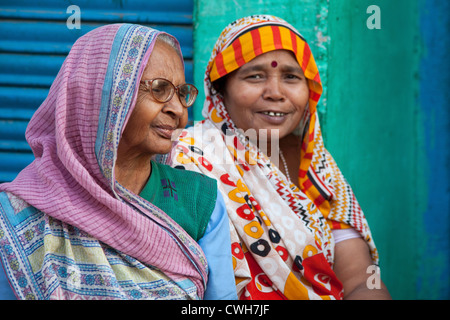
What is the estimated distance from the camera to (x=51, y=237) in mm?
1673

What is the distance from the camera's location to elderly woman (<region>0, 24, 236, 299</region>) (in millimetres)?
1669

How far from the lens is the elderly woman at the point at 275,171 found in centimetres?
236

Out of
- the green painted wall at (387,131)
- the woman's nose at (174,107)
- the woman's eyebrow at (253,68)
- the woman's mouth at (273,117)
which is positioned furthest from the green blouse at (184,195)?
the green painted wall at (387,131)

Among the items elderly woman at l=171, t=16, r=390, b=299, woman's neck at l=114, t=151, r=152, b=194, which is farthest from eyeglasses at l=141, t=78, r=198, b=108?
elderly woman at l=171, t=16, r=390, b=299

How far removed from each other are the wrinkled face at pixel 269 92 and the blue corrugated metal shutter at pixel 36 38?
854 millimetres

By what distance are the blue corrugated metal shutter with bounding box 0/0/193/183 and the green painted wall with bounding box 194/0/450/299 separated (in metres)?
1.13

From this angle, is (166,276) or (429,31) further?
(429,31)

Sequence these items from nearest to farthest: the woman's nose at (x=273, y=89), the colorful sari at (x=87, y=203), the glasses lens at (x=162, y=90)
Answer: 1. the colorful sari at (x=87, y=203)
2. the glasses lens at (x=162, y=90)
3. the woman's nose at (x=273, y=89)

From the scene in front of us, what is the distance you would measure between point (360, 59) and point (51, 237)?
2.65 m

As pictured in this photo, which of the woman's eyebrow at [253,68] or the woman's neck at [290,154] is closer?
the woman's eyebrow at [253,68]

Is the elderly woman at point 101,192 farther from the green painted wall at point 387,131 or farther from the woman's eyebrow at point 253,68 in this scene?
the green painted wall at point 387,131

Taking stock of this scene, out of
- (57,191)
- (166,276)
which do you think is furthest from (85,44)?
(166,276)
